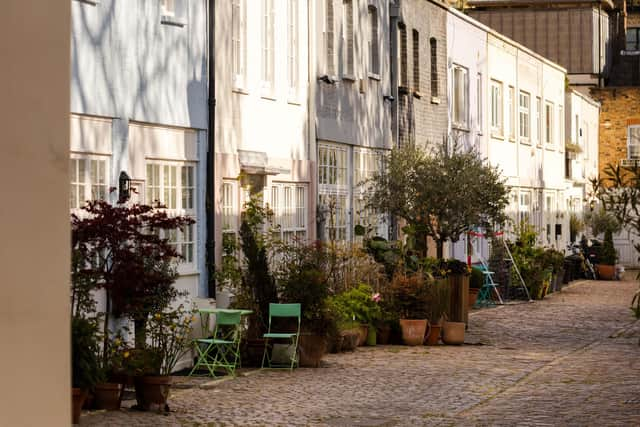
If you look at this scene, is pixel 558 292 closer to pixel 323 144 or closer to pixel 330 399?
pixel 323 144

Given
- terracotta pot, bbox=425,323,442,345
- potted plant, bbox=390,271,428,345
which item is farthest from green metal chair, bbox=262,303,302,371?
terracotta pot, bbox=425,323,442,345

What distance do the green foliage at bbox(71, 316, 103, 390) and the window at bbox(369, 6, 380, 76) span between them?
15.1 meters

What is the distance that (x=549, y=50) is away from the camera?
52.0m

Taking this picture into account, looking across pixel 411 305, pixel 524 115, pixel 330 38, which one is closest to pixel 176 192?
pixel 411 305

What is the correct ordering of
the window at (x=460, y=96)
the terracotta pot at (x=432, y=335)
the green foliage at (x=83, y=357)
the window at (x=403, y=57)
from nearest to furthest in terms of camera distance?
the green foliage at (x=83, y=357) < the terracotta pot at (x=432, y=335) < the window at (x=403, y=57) < the window at (x=460, y=96)

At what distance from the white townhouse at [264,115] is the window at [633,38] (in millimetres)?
41027

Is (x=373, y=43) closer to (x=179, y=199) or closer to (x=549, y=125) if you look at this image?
(x=179, y=199)

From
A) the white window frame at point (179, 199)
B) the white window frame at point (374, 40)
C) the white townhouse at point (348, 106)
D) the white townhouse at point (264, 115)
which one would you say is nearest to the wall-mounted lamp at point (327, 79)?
the white townhouse at point (348, 106)

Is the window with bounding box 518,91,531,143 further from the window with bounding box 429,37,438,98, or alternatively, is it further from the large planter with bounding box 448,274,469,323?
the large planter with bounding box 448,274,469,323

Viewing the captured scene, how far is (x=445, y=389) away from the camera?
14367mm

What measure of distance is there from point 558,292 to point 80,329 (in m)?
25.5

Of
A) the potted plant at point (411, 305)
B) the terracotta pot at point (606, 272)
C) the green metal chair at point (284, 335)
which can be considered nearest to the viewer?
the green metal chair at point (284, 335)

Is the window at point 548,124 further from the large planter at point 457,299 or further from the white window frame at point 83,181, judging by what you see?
the white window frame at point 83,181

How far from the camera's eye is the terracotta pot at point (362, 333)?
62.7 ft
